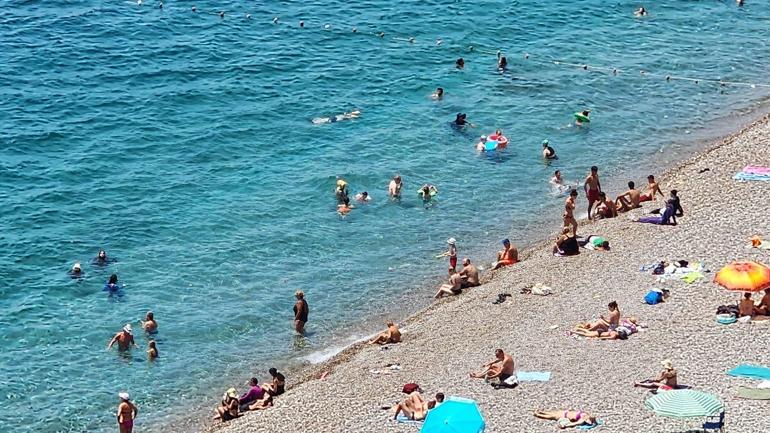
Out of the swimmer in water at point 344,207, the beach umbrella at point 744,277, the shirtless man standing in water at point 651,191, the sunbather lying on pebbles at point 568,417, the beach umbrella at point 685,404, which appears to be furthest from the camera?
the swimmer in water at point 344,207

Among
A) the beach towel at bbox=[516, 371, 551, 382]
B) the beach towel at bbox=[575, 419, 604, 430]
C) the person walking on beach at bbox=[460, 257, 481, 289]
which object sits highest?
the beach towel at bbox=[575, 419, 604, 430]

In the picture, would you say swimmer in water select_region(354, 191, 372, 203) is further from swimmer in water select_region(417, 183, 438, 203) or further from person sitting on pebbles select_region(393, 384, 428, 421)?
person sitting on pebbles select_region(393, 384, 428, 421)

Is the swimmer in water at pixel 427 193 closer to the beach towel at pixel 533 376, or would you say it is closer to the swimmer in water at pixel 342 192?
the swimmer in water at pixel 342 192

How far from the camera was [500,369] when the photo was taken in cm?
2491

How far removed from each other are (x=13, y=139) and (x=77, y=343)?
1439 centimetres

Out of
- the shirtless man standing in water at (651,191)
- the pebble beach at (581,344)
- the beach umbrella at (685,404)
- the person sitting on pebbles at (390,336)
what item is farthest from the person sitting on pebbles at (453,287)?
the beach umbrella at (685,404)

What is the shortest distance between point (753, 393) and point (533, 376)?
472 centimetres

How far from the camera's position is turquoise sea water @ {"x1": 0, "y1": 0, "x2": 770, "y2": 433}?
99.9 ft

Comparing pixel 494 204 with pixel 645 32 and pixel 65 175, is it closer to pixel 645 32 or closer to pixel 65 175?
pixel 65 175

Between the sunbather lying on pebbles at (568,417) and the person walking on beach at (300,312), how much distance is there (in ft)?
30.2

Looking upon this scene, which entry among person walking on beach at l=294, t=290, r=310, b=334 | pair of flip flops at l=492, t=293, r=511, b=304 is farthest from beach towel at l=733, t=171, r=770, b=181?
person walking on beach at l=294, t=290, r=310, b=334

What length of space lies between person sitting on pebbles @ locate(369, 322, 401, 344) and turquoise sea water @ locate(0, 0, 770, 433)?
6.23 ft

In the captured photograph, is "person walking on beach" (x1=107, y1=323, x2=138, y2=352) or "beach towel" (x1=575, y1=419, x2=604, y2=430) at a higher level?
"beach towel" (x1=575, y1=419, x2=604, y2=430)

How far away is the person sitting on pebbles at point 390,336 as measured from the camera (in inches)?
1133
